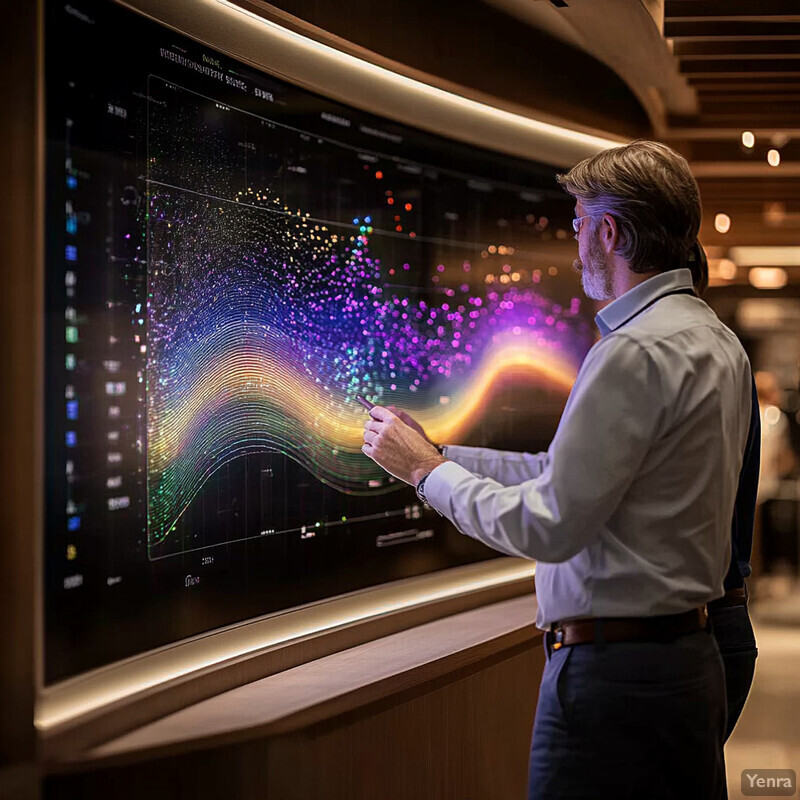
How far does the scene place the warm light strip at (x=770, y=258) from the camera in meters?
10.3

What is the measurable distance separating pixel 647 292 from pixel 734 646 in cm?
94

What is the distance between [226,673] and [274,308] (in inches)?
36.9

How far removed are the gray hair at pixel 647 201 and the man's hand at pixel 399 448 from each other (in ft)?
1.85

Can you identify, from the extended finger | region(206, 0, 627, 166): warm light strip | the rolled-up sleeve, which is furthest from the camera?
region(206, 0, 627, 166): warm light strip

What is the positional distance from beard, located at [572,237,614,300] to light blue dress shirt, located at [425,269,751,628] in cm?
11

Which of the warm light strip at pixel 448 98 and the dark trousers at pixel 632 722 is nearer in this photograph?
the dark trousers at pixel 632 722

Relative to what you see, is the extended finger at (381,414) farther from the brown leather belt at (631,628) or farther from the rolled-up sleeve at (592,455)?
the brown leather belt at (631,628)

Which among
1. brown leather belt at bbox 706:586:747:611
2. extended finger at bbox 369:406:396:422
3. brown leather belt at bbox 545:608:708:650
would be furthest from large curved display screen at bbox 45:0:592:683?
brown leather belt at bbox 706:586:747:611

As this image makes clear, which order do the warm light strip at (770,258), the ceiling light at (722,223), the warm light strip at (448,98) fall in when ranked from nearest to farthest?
the warm light strip at (448,98) < the ceiling light at (722,223) < the warm light strip at (770,258)

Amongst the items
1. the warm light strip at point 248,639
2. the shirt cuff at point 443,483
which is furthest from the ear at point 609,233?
the warm light strip at point 248,639

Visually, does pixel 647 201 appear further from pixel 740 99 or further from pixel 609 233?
pixel 740 99

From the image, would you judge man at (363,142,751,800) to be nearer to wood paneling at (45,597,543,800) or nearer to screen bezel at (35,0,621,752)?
wood paneling at (45,597,543,800)

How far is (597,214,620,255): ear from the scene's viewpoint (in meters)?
1.94

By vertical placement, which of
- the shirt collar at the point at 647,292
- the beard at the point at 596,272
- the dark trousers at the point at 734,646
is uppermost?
the beard at the point at 596,272
